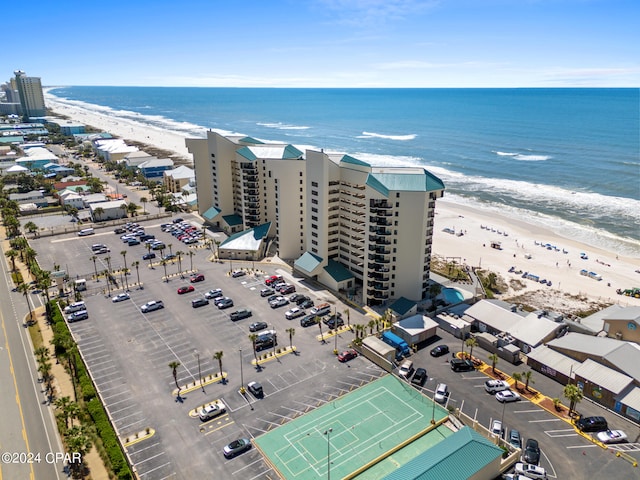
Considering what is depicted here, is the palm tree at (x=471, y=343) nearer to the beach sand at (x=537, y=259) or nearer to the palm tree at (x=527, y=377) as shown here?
the palm tree at (x=527, y=377)

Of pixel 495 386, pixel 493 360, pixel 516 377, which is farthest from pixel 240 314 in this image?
pixel 516 377

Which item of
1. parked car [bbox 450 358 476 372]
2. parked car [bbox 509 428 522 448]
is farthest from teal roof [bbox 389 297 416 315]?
parked car [bbox 509 428 522 448]

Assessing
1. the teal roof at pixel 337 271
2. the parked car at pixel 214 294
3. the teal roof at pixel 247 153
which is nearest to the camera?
the parked car at pixel 214 294

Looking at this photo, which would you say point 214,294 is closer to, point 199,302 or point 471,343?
point 199,302

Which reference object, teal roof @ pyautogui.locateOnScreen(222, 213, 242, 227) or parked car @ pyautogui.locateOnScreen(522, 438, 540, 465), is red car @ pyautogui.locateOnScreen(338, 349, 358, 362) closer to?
parked car @ pyautogui.locateOnScreen(522, 438, 540, 465)

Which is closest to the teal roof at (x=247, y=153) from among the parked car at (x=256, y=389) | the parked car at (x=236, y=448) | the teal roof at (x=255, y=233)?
the teal roof at (x=255, y=233)

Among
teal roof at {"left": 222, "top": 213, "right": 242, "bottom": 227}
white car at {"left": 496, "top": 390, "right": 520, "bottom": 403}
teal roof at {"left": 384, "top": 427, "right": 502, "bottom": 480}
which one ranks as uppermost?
teal roof at {"left": 222, "top": 213, "right": 242, "bottom": 227}

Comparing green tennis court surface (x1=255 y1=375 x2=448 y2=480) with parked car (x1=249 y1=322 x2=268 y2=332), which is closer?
green tennis court surface (x1=255 y1=375 x2=448 y2=480)
